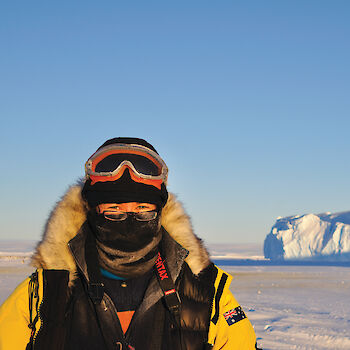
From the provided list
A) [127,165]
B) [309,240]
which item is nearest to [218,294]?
[127,165]

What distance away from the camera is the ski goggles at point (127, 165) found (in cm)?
214

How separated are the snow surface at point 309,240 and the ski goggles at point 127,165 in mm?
77575

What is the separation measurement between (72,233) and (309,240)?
3237 inches

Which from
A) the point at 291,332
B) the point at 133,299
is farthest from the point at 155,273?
the point at 291,332

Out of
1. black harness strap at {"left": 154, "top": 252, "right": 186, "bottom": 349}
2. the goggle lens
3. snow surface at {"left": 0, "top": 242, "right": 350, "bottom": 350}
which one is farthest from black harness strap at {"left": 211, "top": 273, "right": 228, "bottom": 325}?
snow surface at {"left": 0, "top": 242, "right": 350, "bottom": 350}

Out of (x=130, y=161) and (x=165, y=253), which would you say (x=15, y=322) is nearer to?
(x=165, y=253)

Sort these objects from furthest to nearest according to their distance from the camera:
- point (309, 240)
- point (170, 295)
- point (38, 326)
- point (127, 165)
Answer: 1. point (309, 240)
2. point (127, 165)
3. point (170, 295)
4. point (38, 326)

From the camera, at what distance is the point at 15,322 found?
195cm

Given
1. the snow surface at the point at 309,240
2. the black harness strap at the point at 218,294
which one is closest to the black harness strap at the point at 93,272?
the black harness strap at the point at 218,294

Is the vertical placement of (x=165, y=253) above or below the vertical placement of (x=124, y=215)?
below

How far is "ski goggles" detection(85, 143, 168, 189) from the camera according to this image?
2.14m

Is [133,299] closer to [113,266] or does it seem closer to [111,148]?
[113,266]

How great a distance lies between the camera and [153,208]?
7.19 feet

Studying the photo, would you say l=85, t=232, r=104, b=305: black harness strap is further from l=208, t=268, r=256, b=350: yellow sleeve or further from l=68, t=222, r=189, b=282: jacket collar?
l=208, t=268, r=256, b=350: yellow sleeve
